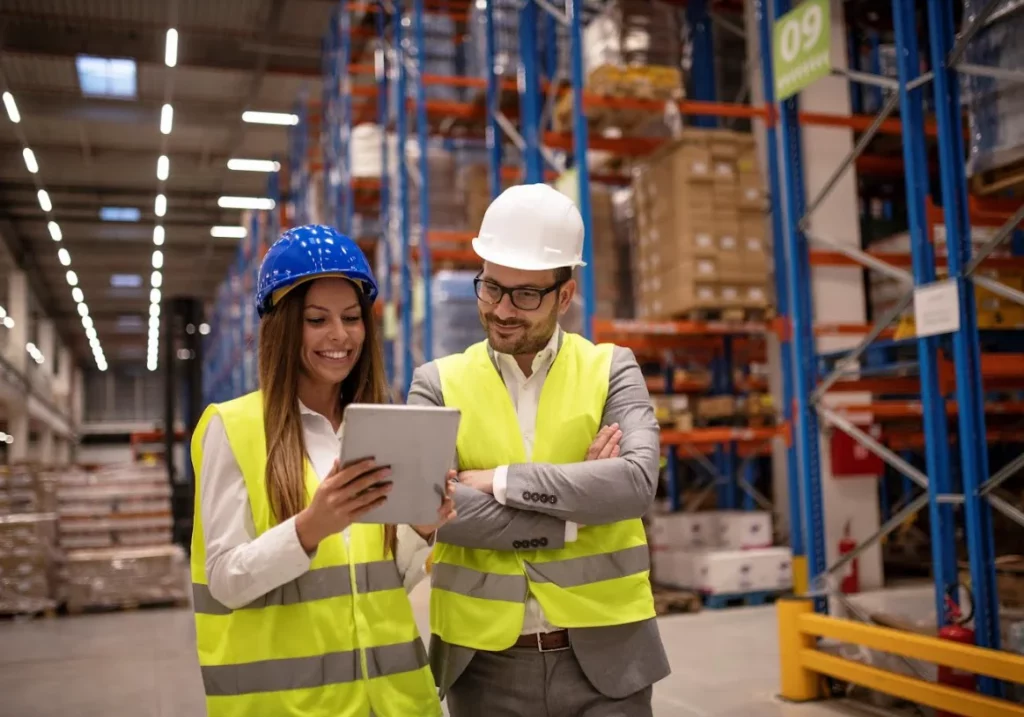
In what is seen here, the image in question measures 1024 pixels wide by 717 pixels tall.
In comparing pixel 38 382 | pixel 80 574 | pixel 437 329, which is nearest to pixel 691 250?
pixel 437 329

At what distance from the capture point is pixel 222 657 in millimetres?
1918

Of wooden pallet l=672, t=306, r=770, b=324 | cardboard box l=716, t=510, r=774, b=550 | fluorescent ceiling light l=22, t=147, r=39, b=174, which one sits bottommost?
cardboard box l=716, t=510, r=774, b=550

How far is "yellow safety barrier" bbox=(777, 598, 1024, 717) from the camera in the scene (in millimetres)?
3961

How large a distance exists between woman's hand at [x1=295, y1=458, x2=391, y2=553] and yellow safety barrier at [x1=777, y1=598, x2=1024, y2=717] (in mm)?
3127

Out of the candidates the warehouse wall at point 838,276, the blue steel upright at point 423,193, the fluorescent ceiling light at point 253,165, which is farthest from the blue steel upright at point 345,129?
the fluorescent ceiling light at point 253,165

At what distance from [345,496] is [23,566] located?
10.2m

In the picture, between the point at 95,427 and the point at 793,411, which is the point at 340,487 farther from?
the point at 95,427

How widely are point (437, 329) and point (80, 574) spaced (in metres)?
4.74

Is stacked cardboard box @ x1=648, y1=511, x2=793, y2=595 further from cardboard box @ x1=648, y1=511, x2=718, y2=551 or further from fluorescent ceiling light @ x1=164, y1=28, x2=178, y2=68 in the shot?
fluorescent ceiling light @ x1=164, y1=28, x2=178, y2=68

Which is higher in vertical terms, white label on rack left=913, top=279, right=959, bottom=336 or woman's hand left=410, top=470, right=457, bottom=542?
white label on rack left=913, top=279, right=959, bottom=336

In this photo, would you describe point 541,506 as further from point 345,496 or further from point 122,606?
point 122,606

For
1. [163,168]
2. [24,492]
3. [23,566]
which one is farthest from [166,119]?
[23,566]

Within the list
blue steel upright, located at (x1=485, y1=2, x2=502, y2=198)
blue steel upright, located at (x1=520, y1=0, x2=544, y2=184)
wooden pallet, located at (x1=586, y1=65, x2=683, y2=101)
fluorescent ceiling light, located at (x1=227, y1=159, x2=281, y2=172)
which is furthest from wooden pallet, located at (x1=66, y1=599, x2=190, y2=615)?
fluorescent ceiling light, located at (x1=227, y1=159, x2=281, y2=172)

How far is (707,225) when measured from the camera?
8.38m
